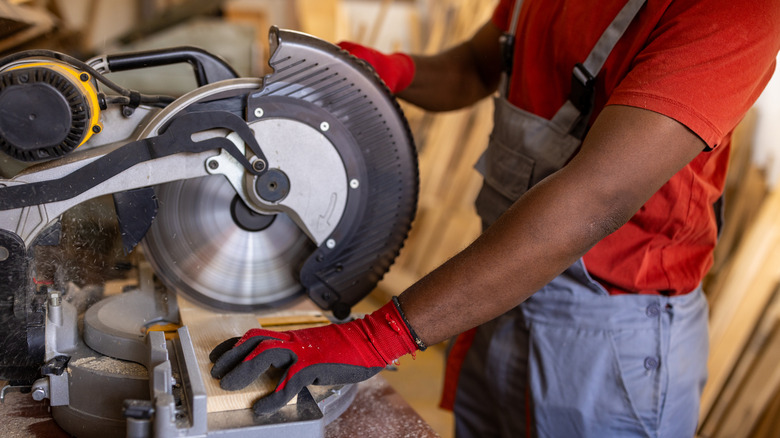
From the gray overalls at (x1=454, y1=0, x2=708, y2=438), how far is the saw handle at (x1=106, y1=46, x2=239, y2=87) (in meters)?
0.61

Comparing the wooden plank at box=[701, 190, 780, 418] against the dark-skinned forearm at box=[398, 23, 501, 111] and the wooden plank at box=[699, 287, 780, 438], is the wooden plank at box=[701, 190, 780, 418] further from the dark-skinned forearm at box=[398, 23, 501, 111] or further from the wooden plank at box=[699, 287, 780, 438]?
the dark-skinned forearm at box=[398, 23, 501, 111]

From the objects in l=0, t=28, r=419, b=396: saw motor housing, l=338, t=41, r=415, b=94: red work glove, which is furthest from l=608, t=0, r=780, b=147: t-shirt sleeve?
l=338, t=41, r=415, b=94: red work glove

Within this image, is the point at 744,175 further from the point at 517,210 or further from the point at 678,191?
the point at 517,210

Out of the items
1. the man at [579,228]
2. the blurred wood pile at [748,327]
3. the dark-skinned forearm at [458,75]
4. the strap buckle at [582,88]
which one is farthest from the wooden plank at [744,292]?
the strap buckle at [582,88]

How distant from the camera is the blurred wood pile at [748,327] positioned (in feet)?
7.65

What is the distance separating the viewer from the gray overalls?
1290 millimetres

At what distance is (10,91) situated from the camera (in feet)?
3.11

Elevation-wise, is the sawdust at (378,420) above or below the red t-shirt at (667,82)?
below

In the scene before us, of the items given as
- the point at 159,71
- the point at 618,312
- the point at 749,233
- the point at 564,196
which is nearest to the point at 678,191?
the point at 618,312

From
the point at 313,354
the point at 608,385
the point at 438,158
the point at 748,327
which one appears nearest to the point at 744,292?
the point at 748,327

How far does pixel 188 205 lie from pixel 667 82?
810 mm

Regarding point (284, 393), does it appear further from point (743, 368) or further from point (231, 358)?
point (743, 368)

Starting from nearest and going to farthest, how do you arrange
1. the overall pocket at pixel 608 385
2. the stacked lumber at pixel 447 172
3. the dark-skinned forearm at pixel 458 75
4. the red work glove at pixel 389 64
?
the overall pocket at pixel 608 385 → the red work glove at pixel 389 64 → the dark-skinned forearm at pixel 458 75 → the stacked lumber at pixel 447 172

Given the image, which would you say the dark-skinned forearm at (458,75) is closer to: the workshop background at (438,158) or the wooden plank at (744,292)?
the workshop background at (438,158)
